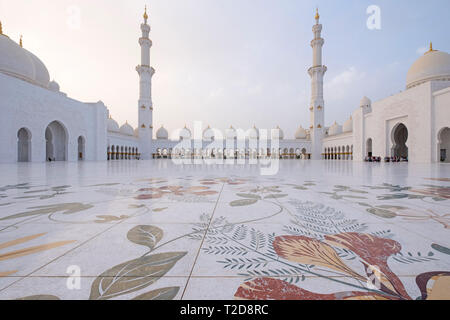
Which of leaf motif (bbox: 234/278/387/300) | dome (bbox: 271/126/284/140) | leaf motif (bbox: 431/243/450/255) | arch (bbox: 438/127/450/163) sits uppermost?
dome (bbox: 271/126/284/140)

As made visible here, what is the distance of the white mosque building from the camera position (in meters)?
11.9

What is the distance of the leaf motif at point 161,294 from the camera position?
0.63 metres

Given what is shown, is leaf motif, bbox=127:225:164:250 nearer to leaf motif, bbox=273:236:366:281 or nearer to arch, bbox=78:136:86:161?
leaf motif, bbox=273:236:366:281

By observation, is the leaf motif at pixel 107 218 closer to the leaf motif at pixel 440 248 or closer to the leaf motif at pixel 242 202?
the leaf motif at pixel 242 202

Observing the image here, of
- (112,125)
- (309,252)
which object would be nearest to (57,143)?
(112,125)

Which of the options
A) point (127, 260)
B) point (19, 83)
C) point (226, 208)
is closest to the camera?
point (127, 260)

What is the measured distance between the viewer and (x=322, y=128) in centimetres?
2728

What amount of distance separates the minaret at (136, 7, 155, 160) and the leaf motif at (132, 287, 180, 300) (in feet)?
93.0

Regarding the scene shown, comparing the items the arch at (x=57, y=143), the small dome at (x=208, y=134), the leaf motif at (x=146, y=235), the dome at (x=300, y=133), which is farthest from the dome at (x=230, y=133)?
the leaf motif at (x=146, y=235)

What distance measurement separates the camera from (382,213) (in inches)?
60.9

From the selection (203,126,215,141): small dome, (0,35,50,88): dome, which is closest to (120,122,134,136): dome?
(203,126,215,141): small dome
